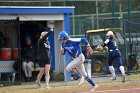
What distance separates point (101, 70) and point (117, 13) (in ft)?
29.5

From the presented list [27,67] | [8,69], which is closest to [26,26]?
[27,67]

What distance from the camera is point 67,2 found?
108 ft

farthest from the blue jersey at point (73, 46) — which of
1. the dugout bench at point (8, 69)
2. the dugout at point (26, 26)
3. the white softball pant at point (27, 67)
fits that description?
the white softball pant at point (27, 67)

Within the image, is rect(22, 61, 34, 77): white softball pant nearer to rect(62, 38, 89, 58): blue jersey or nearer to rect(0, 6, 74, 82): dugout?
rect(0, 6, 74, 82): dugout

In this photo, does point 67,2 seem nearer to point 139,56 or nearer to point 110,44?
point 139,56

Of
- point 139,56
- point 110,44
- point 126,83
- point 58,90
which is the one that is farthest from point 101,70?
point 58,90

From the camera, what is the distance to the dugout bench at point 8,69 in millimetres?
21234

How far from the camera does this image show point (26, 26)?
22922mm

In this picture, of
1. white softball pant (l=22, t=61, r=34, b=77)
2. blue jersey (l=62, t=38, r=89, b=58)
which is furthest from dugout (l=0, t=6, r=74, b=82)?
blue jersey (l=62, t=38, r=89, b=58)

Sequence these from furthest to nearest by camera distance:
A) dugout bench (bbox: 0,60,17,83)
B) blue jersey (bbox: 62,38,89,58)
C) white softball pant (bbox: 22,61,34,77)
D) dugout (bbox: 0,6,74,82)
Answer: white softball pant (bbox: 22,61,34,77)
dugout bench (bbox: 0,60,17,83)
dugout (bbox: 0,6,74,82)
blue jersey (bbox: 62,38,89,58)

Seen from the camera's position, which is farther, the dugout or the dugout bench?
the dugout bench

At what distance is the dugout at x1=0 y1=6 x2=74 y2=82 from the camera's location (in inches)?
820

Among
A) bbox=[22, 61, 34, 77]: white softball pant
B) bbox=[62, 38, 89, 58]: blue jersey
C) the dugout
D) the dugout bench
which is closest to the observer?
bbox=[62, 38, 89, 58]: blue jersey

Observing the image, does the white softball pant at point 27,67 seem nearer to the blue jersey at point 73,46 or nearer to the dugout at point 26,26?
the dugout at point 26,26
